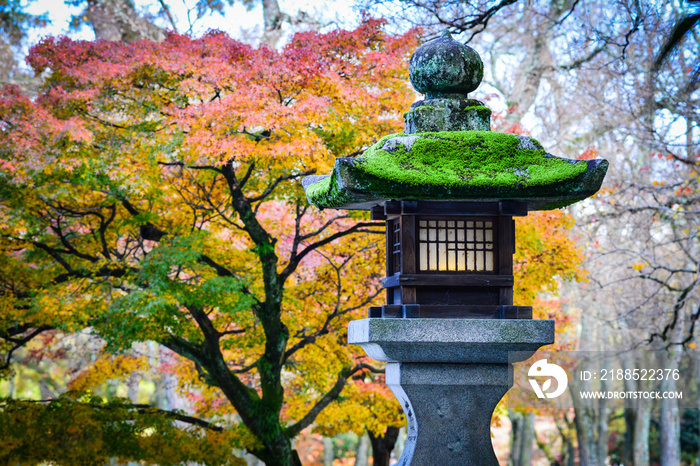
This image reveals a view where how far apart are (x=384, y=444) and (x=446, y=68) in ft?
32.1

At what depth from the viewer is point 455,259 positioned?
16.7 feet

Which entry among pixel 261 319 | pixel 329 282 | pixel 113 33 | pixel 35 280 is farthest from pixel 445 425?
pixel 113 33

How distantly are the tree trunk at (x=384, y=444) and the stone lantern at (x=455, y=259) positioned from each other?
8.27 metres

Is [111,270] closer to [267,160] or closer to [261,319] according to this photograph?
[261,319]

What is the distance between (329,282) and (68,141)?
4448mm

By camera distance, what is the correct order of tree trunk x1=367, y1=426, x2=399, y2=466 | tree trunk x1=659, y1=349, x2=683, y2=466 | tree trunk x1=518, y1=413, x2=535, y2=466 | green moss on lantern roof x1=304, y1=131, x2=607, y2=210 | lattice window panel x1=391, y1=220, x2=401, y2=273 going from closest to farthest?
green moss on lantern roof x1=304, y1=131, x2=607, y2=210 → lattice window panel x1=391, y1=220, x2=401, y2=273 → tree trunk x1=367, y1=426, x2=399, y2=466 → tree trunk x1=659, y1=349, x2=683, y2=466 → tree trunk x1=518, y1=413, x2=535, y2=466

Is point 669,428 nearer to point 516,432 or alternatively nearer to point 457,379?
point 516,432

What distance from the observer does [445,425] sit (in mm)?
5070

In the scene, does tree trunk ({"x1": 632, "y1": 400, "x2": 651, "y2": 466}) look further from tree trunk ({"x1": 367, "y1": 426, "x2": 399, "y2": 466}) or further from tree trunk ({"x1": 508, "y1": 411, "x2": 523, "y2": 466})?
tree trunk ({"x1": 367, "y1": 426, "x2": 399, "y2": 466})

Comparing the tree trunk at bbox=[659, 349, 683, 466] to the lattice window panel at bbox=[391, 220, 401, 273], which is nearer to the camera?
the lattice window panel at bbox=[391, 220, 401, 273]

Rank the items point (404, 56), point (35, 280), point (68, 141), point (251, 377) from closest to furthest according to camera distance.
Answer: point (68, 141) → point (404, 56) → point (35, 280) → point (251, 377)

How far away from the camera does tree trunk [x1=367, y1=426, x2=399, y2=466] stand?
13.3 meters

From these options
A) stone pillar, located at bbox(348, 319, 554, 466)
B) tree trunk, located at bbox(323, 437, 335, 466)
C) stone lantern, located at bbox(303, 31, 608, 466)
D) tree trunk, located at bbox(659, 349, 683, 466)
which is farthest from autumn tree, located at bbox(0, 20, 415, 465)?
tree trunk, located at bbox(323, 437, 335, 466)

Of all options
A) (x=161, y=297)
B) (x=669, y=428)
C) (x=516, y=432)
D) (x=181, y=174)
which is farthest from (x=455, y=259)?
(x=516, y=432)
